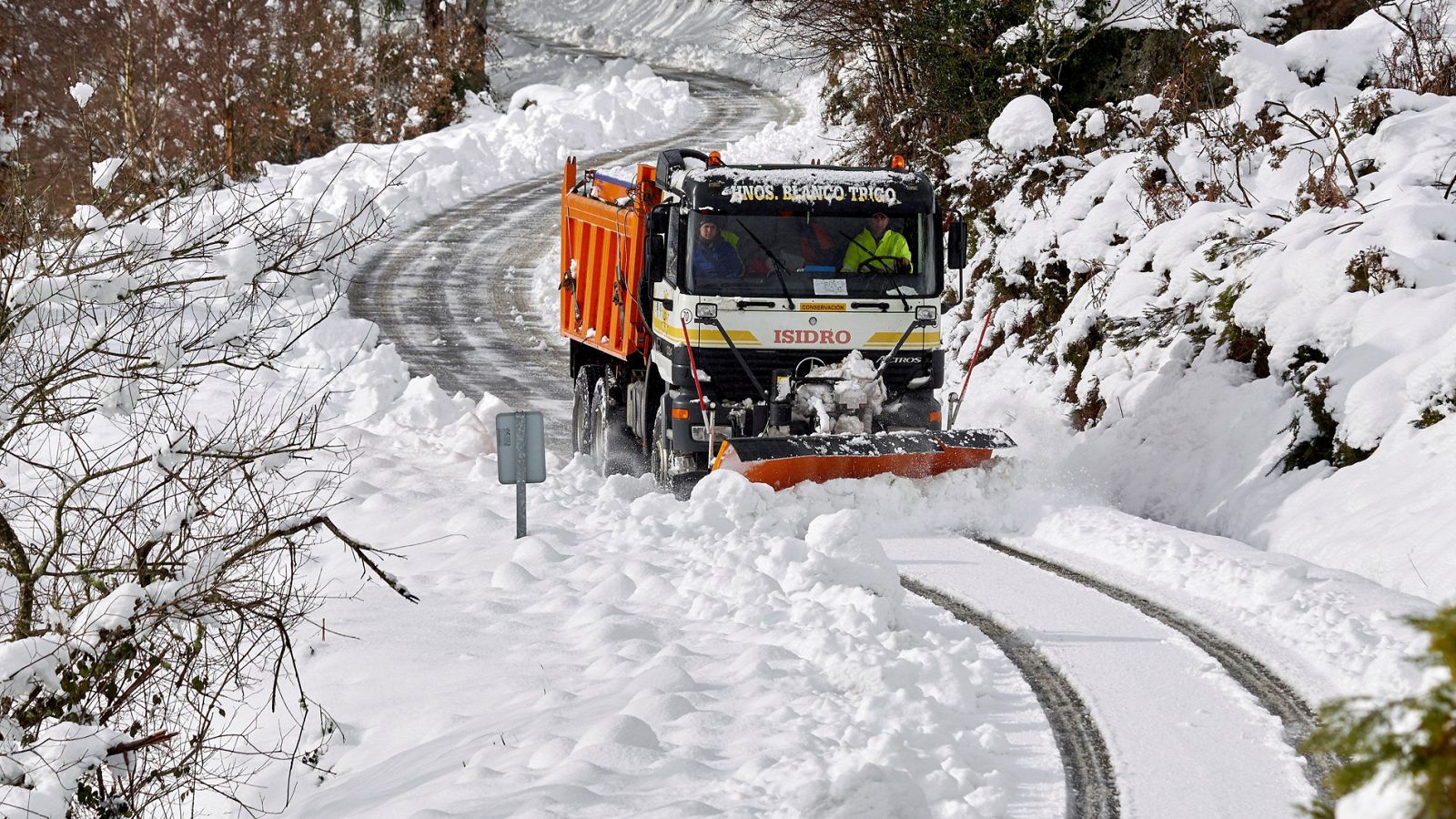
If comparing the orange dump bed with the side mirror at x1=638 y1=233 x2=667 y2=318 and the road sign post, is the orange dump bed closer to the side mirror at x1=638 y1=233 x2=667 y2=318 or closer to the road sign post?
the side mirror at x1=638 y1=233 x2=667 y2=318

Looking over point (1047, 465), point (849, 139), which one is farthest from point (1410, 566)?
point (849, 139)

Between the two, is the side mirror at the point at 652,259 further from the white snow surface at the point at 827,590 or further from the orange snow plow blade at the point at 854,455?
the white snow surface at the point at 827,590

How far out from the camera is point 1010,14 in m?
20.4

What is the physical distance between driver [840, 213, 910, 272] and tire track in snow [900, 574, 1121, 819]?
11.0 ft

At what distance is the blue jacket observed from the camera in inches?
421

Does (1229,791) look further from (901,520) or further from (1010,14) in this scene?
(1010,14)

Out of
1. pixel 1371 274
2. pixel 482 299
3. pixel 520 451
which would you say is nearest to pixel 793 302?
pixel 520 451

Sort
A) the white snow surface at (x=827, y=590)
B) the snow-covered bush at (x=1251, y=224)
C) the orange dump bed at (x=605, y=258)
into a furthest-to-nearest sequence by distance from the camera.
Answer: the orange dump bed at (x=605, y=258) < the snow-covered bush at (x=1251, y=224) < the white snow surface at (x=827, y=590)

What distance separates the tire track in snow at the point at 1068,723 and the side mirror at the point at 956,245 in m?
3.35

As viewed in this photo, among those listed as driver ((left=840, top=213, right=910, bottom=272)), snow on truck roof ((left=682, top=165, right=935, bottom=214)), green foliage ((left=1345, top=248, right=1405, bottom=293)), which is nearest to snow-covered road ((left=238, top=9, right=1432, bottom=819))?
driver ((left=840, top=213, right=910, bottom=272))

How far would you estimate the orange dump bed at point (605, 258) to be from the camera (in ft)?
38.9

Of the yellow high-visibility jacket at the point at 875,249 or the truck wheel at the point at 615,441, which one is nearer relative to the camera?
the yellow high-visibility jacket at the point at 875,249

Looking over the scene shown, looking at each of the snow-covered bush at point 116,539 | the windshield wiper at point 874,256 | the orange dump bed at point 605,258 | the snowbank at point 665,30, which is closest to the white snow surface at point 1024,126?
the orange dump bed at point 605,258

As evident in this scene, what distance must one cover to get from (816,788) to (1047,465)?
6.50 m
